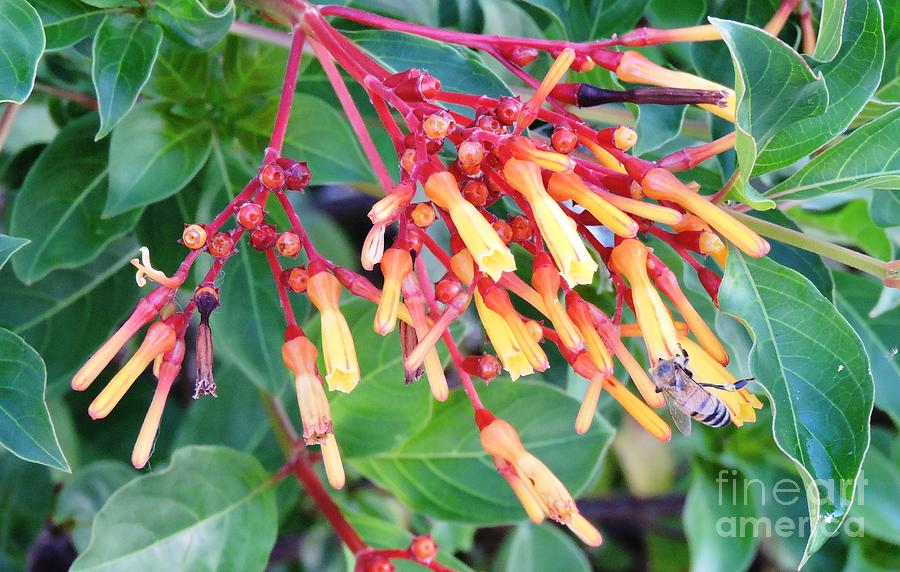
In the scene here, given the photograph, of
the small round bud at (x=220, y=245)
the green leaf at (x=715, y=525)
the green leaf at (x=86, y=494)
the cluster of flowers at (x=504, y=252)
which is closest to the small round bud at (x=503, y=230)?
the cluster of flowers at (x=504, y=252)

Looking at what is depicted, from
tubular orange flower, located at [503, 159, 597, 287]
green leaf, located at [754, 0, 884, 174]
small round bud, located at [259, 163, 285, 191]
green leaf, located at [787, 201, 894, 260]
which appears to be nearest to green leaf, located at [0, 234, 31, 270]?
small round bud, located at [259, 163, 285, 191]

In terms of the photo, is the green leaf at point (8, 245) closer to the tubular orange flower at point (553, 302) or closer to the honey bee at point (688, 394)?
the tubular orange flower at point (553, 302)

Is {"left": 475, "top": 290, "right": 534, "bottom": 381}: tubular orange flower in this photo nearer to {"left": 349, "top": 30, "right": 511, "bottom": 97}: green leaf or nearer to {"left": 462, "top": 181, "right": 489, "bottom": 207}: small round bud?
{"left": 462, "top": 181, "right": 489, "bottom": 207}: small round bud

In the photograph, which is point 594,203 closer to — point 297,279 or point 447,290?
point 447,290

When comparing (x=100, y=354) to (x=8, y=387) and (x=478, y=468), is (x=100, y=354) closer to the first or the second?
(x=8, y=387)

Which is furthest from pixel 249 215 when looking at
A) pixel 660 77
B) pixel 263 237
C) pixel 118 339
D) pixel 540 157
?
pixel 660 77
